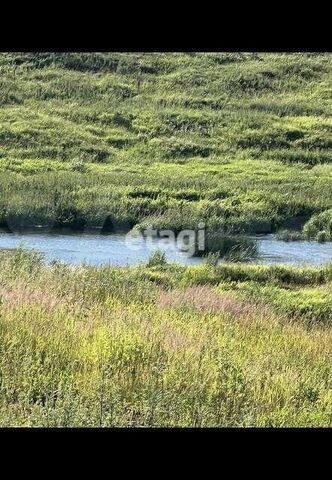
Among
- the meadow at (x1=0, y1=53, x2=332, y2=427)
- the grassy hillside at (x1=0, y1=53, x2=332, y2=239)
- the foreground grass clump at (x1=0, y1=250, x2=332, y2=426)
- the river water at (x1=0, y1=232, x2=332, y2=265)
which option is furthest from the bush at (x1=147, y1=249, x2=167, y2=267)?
the foreground grass clump at (x1=0, y1=250, x2=332, y2=426)

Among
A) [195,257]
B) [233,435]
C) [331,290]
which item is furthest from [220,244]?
[233,435]

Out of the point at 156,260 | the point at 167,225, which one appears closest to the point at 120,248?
Result: the point at 167,225

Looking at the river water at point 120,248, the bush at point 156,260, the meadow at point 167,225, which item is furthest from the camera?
the river water at point 120,248

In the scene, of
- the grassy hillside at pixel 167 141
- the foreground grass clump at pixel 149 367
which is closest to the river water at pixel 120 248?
the grassy hillside at pixel 167 141

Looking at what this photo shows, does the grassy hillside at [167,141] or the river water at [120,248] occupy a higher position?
the grassy hillside at [167,141]

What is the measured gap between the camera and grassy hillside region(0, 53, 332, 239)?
25422 millimetres

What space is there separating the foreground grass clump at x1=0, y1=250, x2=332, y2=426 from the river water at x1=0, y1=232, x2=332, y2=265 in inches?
386

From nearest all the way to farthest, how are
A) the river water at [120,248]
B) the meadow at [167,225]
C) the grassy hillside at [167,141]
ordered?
the meadow at [167,225] < the river water at [120,248] < the grassy hillside at [167,141]

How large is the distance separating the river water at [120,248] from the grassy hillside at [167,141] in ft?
4.01

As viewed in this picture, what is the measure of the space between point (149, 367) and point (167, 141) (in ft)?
104

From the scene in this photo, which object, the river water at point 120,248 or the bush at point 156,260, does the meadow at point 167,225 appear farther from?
the river water at point 120,248

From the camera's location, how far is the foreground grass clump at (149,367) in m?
5.23

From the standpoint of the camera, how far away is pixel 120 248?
21922 mm
